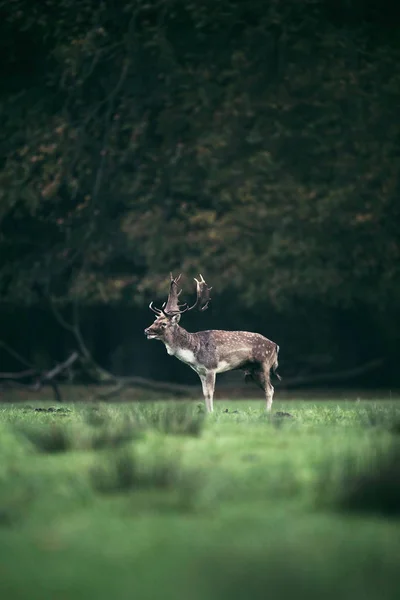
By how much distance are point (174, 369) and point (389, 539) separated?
71.6 ft

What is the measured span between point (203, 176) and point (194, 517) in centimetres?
1975

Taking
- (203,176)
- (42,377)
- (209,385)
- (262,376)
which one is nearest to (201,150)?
(203,176)

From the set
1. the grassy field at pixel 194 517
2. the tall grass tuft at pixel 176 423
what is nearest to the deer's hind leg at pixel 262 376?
the tall grass tuft at pixel 176 423

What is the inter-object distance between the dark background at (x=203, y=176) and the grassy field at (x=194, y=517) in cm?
1481

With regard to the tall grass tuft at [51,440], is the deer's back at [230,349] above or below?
below

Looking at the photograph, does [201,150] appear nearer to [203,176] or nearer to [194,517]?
[203,176]

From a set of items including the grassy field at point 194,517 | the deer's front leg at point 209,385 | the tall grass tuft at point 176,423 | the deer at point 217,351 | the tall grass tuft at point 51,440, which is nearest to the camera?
the grassy field at point 194,517

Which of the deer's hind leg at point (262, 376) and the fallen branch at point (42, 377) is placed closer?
the deer's hind leg at point (262, 376)

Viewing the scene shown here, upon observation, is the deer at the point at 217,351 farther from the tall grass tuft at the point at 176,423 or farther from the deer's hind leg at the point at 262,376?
the tall grass tuft at the point at 176,423

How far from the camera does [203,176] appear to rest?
26.6 metres

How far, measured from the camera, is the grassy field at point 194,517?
5.54m

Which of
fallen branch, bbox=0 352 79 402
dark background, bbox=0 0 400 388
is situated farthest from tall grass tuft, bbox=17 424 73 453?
dark background, bbox=0 0 400 388

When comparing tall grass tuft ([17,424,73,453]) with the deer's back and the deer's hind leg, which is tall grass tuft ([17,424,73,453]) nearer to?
the deer's back

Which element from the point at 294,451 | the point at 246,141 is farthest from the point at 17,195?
the point at 294,451
